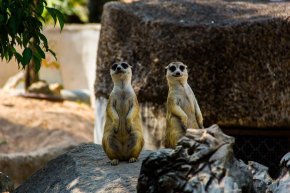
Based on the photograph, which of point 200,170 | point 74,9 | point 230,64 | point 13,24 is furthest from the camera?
point 74,9

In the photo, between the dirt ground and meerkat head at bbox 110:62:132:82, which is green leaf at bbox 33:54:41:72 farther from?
the dirt ground

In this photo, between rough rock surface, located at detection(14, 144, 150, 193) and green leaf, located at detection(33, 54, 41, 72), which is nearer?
rough rock surface, located at detection(14, 144, 150, 193)

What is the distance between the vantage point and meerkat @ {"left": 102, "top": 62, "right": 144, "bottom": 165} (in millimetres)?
5820

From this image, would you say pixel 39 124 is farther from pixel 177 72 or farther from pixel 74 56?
pixel 177 72

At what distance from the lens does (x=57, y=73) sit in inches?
629

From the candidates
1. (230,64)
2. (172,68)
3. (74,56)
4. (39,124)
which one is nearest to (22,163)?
(230,64)

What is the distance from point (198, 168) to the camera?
13.9 feet

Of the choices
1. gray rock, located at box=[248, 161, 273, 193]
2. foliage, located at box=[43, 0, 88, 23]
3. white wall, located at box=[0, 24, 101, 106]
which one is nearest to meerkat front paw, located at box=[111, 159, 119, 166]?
gray rock, located at box=[248, 161, 273, 193]

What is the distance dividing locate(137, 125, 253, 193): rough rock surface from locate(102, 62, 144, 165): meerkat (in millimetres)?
1400

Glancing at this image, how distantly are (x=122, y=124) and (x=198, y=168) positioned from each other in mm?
1728

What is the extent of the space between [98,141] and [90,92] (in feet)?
19.1

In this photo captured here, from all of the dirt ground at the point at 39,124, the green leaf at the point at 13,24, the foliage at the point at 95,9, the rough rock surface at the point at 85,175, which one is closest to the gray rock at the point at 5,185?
the rough rock surface at the point at 85,175

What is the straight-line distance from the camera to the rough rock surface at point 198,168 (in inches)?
164

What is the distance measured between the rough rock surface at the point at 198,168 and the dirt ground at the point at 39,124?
6478 millimetres
